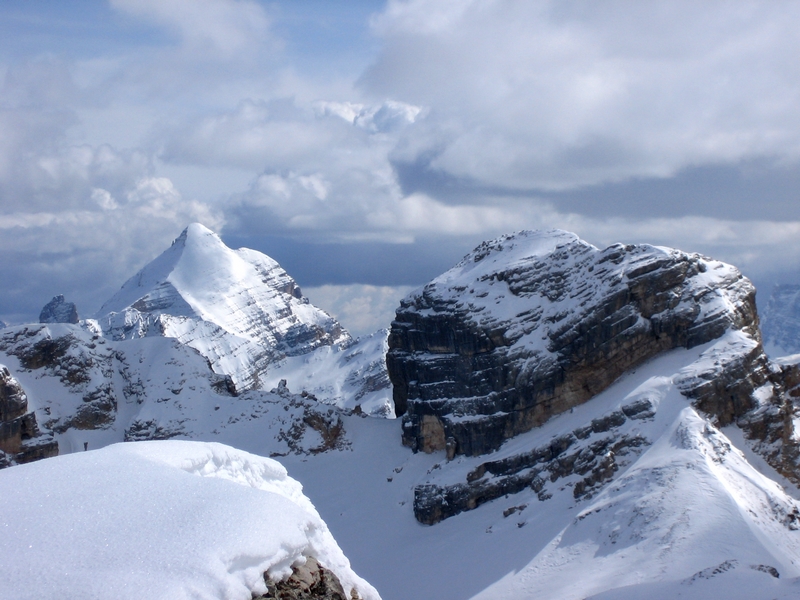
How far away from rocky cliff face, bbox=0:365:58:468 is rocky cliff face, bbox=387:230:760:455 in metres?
51.0

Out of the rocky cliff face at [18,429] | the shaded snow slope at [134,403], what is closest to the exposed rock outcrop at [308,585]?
the rocky cliff face at [18,429]

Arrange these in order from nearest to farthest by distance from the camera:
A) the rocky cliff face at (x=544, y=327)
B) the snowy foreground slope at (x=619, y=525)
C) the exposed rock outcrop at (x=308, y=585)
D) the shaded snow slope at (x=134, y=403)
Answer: the exposed rock outcrop at (x=308, y=585)
the snowy foreground slope at (x=619, y=525)
the rocky cliff face at (x=544, y=327)
the shaded snow slope at (x=134, y=403)

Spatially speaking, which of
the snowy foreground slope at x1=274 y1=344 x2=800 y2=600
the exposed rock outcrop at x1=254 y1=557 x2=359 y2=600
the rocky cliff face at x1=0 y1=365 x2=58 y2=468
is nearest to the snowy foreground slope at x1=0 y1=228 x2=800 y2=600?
the snowy foreground slope at x1=274 y1=344 x2=800 y2=600

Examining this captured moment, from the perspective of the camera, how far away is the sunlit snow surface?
1395cm

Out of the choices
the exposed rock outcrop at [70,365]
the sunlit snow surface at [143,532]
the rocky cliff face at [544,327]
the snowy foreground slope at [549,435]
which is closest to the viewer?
the sunlit snow surface at [143,532]

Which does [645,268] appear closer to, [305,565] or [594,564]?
[594,564]

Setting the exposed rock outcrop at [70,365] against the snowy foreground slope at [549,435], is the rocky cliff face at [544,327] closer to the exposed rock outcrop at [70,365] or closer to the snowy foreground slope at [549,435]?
the snowy foreground slope at [549,435]

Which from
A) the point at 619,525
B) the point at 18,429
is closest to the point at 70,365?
the point at 18,429

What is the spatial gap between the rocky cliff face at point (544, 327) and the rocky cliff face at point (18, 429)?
51.0 meters

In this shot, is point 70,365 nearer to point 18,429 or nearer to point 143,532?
point 18,429

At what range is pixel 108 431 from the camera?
13175 cm

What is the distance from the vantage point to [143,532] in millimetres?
15297

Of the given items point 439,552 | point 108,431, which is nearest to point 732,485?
point 439,552

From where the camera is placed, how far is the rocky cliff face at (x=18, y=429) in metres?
118
